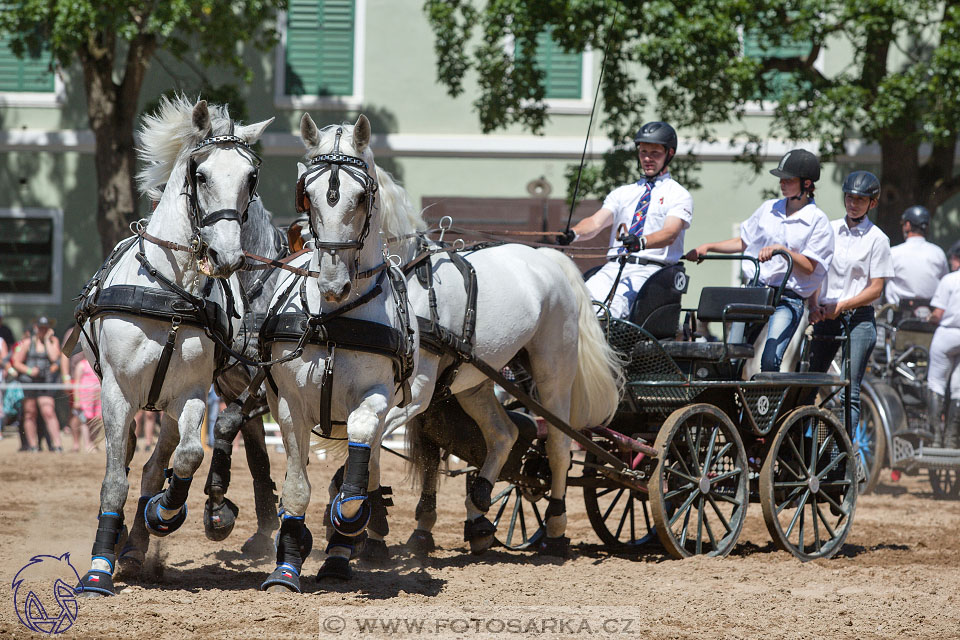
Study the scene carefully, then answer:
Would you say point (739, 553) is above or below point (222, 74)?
below

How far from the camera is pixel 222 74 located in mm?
17297

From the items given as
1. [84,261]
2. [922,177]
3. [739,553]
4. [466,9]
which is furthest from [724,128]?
[739,553]

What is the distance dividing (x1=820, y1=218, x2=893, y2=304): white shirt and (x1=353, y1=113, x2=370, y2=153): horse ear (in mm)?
3702

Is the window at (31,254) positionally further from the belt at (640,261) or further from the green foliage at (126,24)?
the belt at (640,261)

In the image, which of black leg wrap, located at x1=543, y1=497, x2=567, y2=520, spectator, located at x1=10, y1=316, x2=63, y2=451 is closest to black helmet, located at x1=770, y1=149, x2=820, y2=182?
black leg wrap, located at x1=543, y1=497, x2=567, y2=520

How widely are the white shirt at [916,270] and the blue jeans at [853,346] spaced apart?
3.66 metres

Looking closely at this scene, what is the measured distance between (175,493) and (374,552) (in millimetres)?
1440

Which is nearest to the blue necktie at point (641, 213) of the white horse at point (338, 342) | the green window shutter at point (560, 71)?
the white horse at point (338, 342)

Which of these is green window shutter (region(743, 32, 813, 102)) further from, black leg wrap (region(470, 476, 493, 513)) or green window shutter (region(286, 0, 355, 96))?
black leg wrap (region(470, 476, 493, 513))

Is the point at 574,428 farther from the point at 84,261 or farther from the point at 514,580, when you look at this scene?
the point at 84,261

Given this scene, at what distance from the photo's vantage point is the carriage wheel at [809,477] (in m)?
6.86

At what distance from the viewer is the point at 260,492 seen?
21.9ft

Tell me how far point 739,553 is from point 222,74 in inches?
493

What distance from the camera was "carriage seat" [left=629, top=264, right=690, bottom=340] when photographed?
687 cm
